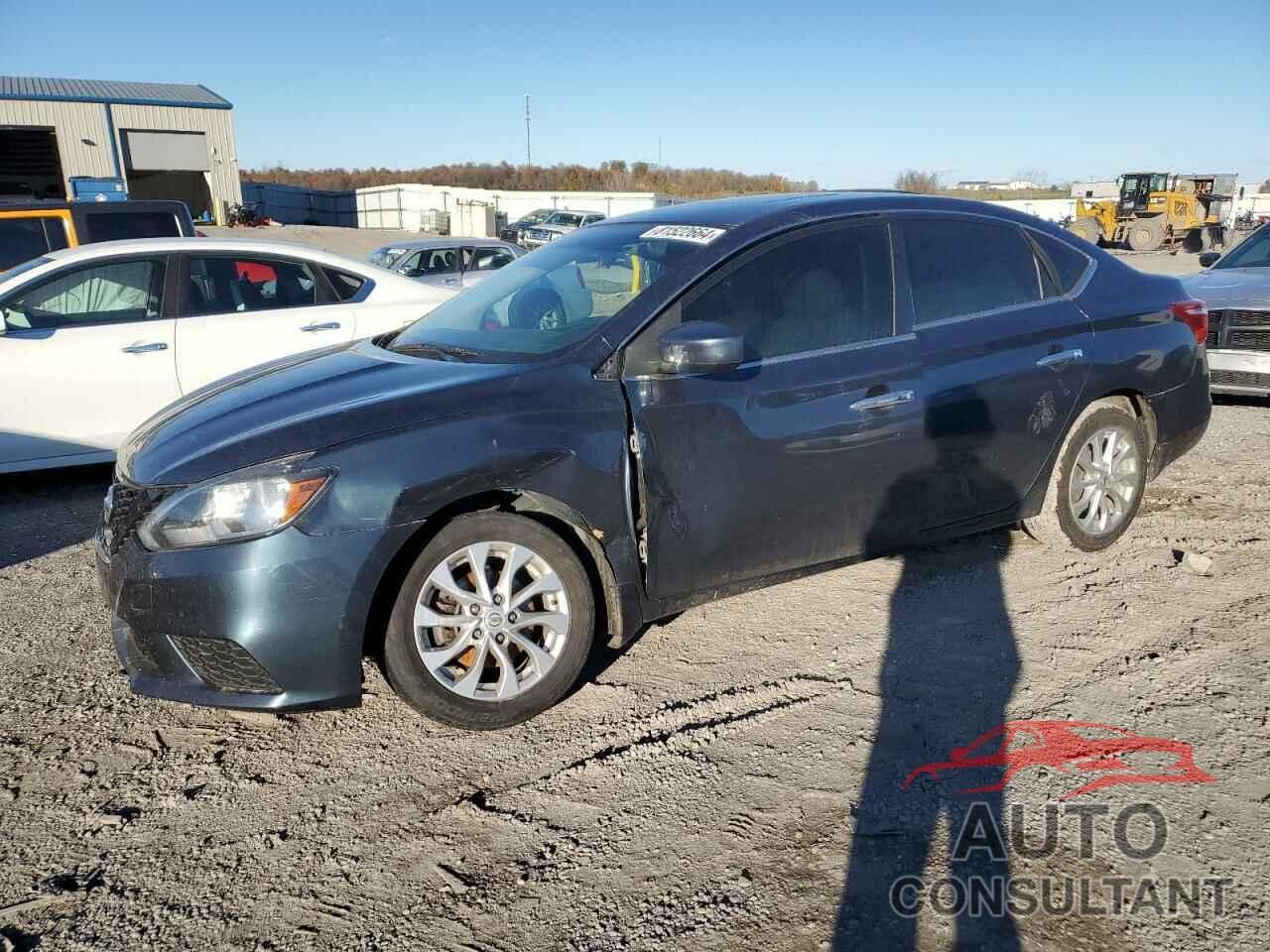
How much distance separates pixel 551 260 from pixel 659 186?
72614 millimetres

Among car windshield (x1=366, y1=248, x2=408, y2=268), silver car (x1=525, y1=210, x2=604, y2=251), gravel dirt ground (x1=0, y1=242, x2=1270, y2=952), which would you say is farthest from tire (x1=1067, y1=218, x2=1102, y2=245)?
gravel dirt ground (x1=0, y1=242, x2=1270, y2=952)

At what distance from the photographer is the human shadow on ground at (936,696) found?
2.32 m

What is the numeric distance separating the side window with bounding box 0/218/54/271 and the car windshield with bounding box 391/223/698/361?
7043 millimetres

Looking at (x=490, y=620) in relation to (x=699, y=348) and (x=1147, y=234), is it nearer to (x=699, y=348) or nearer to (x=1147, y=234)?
(x=699, y=348)

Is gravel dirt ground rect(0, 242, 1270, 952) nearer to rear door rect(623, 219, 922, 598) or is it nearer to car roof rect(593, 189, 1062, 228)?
rear door rect(623, 219, 922, 598)

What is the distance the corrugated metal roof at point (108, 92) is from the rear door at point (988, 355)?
46386 millimetres

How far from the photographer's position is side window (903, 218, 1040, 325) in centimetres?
394

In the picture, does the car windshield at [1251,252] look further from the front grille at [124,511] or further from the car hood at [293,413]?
the front grille at [124,511]

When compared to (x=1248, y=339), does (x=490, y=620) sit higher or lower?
lower

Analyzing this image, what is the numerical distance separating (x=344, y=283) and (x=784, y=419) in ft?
13.8

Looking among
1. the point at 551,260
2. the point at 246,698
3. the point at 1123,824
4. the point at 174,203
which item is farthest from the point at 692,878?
the point at 174,203

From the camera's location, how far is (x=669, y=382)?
329 cm

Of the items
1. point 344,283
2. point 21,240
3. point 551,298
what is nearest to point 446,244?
point 21,240

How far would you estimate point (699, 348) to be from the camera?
3162 mm
